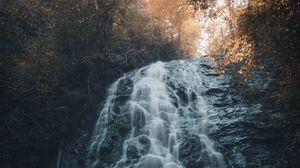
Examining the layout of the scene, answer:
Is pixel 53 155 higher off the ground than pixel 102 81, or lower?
lower

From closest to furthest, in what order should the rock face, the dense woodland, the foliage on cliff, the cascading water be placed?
the dense woodland, the rock face, the cascading water, the foliage on cliff

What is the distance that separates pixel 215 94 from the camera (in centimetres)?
1630

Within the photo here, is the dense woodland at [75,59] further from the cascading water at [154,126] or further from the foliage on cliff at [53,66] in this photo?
the cascading water at [154,126]

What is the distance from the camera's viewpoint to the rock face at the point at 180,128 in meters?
12.2

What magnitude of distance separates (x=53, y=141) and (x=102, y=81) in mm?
4611

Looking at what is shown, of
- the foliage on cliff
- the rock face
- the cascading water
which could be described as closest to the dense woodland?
the foliage on cliff

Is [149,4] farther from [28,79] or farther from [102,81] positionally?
[28,79]

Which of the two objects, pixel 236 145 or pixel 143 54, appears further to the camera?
A: pixel 143 54

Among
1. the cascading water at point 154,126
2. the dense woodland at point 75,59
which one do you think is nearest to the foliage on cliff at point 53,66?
the dense woodland at point 75,59

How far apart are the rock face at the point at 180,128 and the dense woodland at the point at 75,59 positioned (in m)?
0.98

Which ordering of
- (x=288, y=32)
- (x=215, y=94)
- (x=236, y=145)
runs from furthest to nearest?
(x=215, y=94)
(x=236, y=145)
(x=288, y=32)

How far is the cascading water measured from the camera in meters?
12.5

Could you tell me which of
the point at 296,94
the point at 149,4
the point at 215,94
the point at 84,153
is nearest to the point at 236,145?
the point at 296,94

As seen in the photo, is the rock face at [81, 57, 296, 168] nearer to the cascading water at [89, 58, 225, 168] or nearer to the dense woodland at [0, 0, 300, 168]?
the cascading water at [89, 58, 225, 168]
